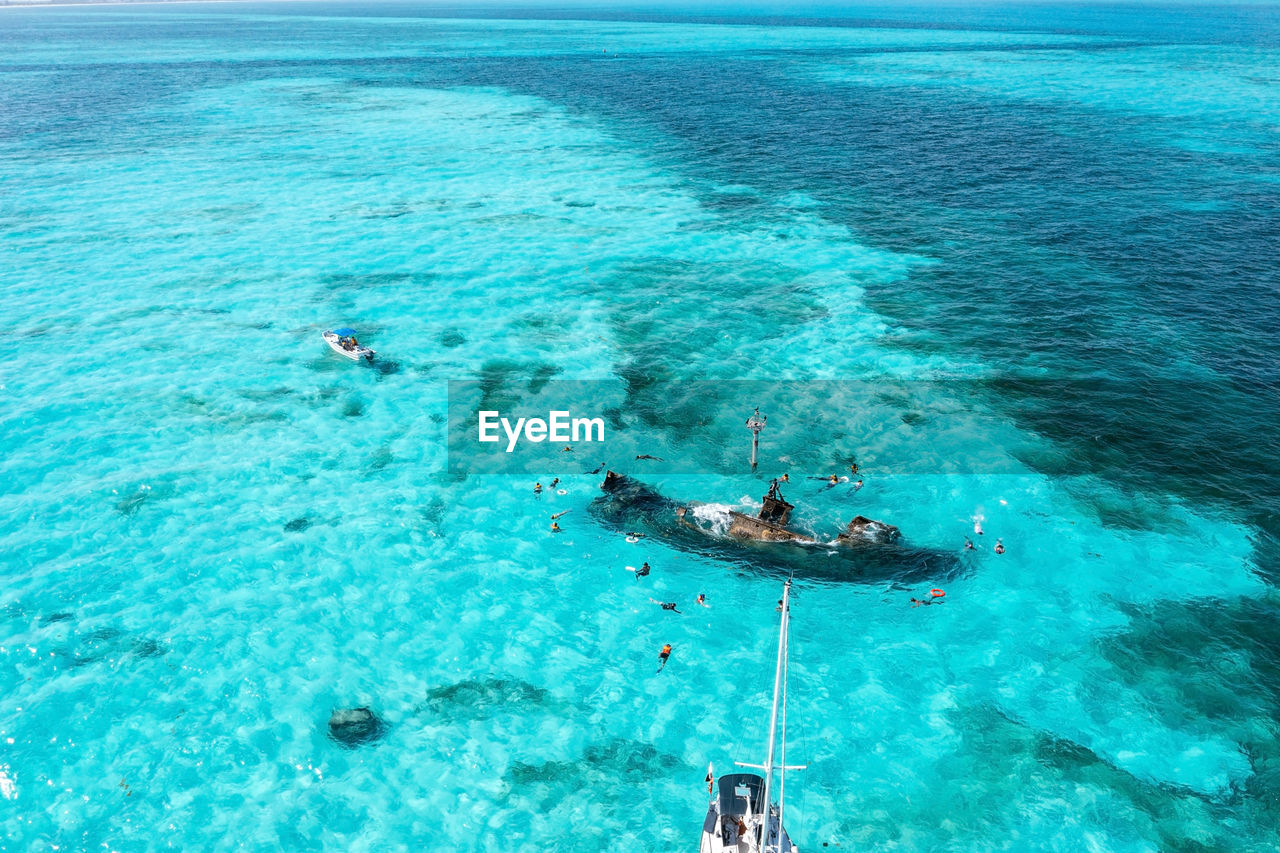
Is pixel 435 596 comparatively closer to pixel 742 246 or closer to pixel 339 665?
pixel 339 665

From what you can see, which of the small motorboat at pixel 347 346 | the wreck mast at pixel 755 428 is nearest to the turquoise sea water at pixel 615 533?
the wreck mast at pixel 755 428

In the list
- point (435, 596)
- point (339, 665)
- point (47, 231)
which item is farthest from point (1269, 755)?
point (47, 231)

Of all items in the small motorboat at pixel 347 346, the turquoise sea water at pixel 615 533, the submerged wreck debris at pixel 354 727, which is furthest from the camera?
the small motorboat at pixel 347 346

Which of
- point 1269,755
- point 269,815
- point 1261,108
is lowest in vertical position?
point 269,815

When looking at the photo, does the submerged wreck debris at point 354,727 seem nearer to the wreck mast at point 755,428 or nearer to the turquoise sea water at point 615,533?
the turquoise sea water at point 615,533

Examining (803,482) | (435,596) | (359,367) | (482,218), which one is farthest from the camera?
(482,218)

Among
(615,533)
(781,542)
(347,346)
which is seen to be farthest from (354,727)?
(347,346)
